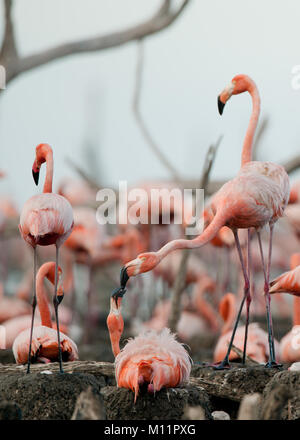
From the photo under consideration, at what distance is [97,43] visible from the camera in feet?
21.1

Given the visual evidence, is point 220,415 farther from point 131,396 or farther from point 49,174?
point 49,174

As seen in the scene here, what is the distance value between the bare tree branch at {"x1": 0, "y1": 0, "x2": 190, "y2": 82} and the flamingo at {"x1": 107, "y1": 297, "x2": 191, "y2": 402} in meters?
3.78

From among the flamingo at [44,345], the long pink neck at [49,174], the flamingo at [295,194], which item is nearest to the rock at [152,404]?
the flamingo at [44,345]

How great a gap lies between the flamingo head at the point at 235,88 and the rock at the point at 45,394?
1.31m

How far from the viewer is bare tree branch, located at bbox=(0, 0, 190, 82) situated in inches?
250

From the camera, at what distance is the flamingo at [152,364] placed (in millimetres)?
2771

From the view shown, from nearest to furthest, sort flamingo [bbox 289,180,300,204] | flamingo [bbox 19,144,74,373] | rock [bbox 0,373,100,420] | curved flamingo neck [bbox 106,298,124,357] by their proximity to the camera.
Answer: rock [bbox 0,373,100,420]
curved flamingo neck [bbox 106,298,124,357]
flamingo [bbox 19,144,74,373]
flamingo [bbox 289,180,300,204]

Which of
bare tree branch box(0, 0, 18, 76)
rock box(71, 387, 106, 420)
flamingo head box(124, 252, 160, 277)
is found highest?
bare tree branch box(0, 0, 18, 76)

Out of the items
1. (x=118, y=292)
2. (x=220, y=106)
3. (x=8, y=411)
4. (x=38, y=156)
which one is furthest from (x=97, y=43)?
(x=8, y=411)

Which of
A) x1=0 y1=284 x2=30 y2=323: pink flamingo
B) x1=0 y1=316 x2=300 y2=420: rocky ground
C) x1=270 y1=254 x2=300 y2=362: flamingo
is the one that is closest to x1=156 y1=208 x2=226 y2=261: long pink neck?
x1=270 y1=254 x2=300 y2=362: flamingo

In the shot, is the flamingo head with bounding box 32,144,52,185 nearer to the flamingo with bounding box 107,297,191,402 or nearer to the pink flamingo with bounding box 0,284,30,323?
the flamingo with bounding box 107,297,191,402
